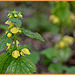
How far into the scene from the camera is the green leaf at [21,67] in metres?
0.97

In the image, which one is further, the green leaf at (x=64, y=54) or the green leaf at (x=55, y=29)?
the green leaf at (x=64, y=54)

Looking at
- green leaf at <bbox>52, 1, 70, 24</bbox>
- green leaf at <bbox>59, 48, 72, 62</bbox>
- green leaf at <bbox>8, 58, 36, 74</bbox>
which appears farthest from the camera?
green leaf at <bbox>59, 48, 72, 62</bbox>

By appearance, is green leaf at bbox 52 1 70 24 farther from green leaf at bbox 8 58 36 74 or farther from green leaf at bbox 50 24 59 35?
green leaf at bbox 8 58 36 74

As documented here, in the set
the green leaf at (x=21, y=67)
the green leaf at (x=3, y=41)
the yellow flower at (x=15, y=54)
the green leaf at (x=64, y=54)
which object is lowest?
the green leaf at (x=64, y=54)

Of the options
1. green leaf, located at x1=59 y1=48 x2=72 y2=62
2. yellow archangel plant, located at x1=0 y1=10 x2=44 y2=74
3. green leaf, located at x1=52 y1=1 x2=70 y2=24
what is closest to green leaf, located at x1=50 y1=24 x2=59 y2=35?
green leaf, located at x1=52 y1=1 x2=70 y2=24

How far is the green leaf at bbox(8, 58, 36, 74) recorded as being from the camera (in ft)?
3.17

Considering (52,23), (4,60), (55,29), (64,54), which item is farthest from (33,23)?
(4,60)

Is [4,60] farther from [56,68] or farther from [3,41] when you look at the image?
Answer: [56,68]

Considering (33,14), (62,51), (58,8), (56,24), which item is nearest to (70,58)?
(62,51)

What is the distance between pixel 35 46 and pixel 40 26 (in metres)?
0.68

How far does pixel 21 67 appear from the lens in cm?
100

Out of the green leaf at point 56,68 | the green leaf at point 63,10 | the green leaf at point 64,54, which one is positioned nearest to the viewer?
the green leaf at point 56,68

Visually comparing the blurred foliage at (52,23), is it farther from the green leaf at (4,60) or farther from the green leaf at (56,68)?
the green leaf at (4,60)

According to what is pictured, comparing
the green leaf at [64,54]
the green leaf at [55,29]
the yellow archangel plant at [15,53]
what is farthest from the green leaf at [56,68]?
the yellow archangel plant at [15,53]
